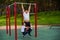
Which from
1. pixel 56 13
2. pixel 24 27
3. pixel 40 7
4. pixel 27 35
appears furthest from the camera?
pixel 40 7

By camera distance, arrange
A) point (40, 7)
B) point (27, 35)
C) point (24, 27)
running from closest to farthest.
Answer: point (24, 27)
point (27, 35)
point (40, 7)

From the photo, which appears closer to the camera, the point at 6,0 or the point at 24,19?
the point at 24,19

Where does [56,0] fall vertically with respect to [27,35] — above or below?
above

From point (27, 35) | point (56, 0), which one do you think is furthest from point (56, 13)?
point (27, 35)

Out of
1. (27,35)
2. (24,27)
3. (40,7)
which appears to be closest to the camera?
(24,27)

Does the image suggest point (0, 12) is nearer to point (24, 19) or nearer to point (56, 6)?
point (56, 6)

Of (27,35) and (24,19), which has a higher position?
(24,19)

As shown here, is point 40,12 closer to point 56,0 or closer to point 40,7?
point 40,7

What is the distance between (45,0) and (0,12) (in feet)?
23.0

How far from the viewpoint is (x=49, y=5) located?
122ft

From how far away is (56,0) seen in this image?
37.3 meters

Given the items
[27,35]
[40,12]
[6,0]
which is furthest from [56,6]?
[27,35]

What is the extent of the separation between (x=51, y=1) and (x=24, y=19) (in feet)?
80.1

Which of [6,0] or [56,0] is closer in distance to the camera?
[6,0]
